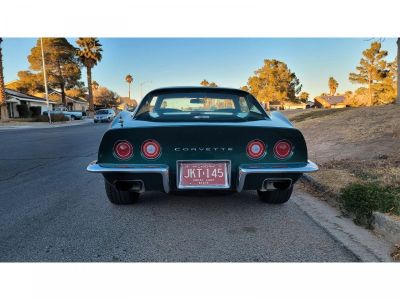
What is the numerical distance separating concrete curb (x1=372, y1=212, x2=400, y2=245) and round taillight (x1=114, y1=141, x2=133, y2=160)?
7.62 feet

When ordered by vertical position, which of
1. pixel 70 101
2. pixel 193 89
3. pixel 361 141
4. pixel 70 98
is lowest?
pixel 361 141

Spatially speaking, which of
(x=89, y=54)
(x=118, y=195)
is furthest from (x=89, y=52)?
(x=118, y=195)

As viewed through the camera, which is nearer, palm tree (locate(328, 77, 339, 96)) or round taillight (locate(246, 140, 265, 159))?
round taillight (locate(246, 140, 265, 159))

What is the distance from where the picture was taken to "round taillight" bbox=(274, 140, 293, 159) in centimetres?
287

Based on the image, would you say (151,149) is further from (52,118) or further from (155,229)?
(52,118)

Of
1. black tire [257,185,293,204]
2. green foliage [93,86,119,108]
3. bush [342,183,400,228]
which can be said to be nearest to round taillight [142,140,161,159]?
black tire [257,185,293,204]

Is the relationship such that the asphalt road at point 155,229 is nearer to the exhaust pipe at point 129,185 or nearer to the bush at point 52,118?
the exhaust pipe at point 129,185

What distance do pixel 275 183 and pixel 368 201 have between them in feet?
3.28

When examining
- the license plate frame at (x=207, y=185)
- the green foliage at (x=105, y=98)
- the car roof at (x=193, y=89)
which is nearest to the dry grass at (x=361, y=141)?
the car roof at (x=193, y=89)

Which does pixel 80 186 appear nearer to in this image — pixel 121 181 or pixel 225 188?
pixel 121 181

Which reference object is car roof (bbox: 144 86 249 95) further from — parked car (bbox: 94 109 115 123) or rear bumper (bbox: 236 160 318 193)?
parked car (bbox: 94 109 115 123)

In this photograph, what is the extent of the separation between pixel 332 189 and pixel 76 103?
69.4 m

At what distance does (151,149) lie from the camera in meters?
2.83

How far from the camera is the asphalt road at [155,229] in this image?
2.41m
